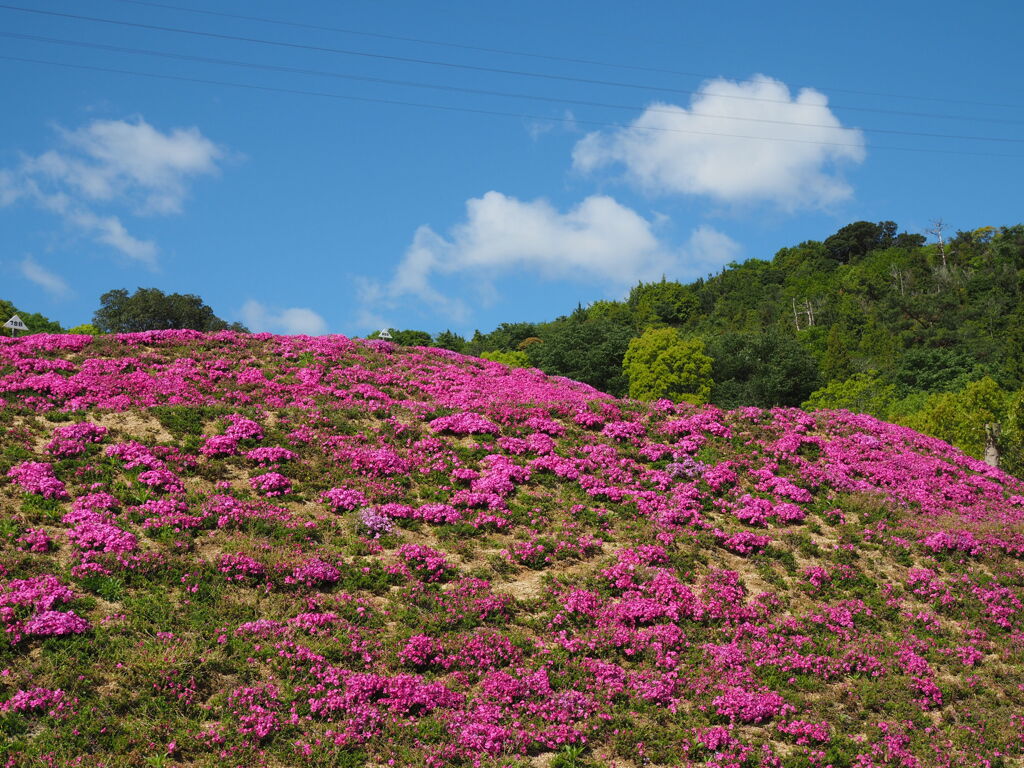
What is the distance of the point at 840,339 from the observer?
92.0 meters

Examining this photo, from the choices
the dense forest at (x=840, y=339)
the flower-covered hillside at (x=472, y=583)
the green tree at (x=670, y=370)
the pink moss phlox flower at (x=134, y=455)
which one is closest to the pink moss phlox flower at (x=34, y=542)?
the flower-covered hillside at (x=472, y=583)

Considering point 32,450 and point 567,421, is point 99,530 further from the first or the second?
point 567,421

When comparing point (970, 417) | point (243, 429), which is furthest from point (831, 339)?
point (243, 429)

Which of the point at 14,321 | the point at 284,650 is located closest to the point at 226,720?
the point at 284,650

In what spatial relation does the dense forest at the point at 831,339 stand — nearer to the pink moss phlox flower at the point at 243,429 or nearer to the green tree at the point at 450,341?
the green tree at the point at 450,341

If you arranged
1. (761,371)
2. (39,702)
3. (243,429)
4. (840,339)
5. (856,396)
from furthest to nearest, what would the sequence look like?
1. (840,339)
2. (761,371)
3. (856,396)
4. (243,429)
5. (39,702)

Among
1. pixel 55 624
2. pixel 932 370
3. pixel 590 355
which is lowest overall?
pixel 55 624

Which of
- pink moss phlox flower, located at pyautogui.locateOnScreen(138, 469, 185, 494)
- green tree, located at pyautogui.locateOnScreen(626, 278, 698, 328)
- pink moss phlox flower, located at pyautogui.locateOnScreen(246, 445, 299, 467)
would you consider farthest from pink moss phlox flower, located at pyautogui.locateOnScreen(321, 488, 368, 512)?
green tree, located at pyautogui.locateOnScreen(626, 278, 698, 328)

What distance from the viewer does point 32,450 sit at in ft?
57.8

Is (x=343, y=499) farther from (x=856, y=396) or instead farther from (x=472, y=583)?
(x=856, y=396)

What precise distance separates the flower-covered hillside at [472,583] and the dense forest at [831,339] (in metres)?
21.8

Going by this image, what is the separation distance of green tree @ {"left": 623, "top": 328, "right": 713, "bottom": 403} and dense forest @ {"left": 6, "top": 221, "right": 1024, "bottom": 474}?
15cm

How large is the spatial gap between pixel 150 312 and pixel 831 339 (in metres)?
80.7

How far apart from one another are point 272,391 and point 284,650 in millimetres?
12740
